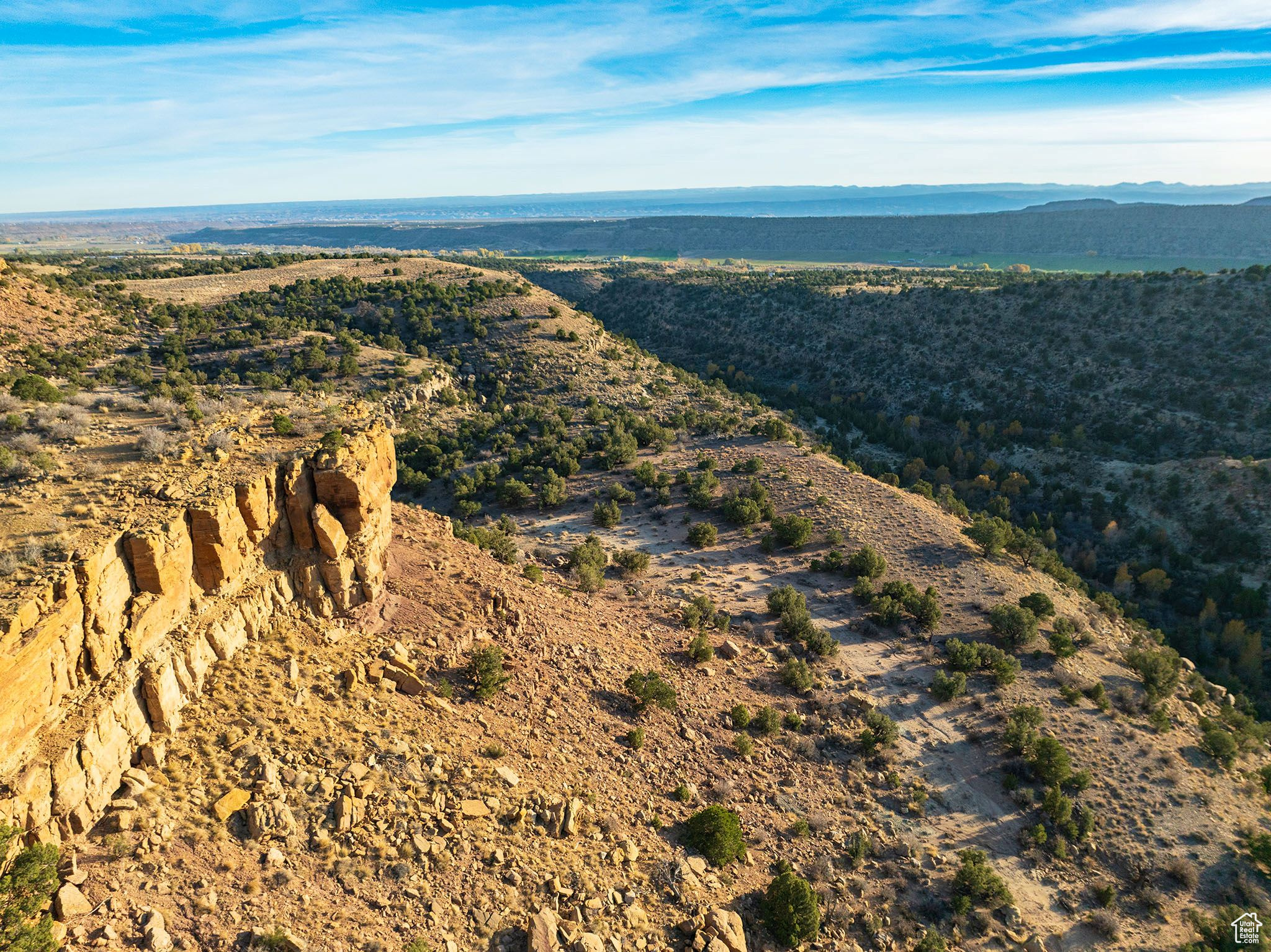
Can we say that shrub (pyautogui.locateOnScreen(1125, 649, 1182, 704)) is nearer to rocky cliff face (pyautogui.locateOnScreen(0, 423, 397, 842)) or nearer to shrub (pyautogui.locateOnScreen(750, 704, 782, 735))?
shrub (pyautogui.locateOnScreen(750, 704, 782, 735))

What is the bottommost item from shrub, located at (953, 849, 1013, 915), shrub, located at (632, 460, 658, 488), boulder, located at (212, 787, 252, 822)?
shrub, located at (953, 849, 1013, 915)

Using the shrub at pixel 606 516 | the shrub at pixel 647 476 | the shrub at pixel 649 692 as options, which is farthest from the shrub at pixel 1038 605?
the shrub at pixel 647 476

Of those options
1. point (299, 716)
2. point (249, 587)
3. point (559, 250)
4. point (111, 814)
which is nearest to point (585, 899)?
point (299, 716)

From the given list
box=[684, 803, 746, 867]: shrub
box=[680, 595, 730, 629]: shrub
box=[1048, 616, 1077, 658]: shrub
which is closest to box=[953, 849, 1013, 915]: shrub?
box=[684, 803, 746, 867]: shrub

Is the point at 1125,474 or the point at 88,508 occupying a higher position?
the point at 88,508

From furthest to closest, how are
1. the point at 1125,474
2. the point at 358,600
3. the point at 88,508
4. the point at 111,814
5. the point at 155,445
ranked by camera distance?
the point at 1125,474
the point at 358,600
the point at 155,445
the point at 88,508
the point at 111,814

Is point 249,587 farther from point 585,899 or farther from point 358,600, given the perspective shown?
point 585,899

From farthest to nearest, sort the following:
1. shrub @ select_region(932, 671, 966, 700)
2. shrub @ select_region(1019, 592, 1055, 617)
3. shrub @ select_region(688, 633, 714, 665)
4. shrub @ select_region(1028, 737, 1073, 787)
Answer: shrub @ select_region(1019, 592, 1055, 617) → shrub @ select_region(932, 671, 966, 700) → shrub @ select_region(688, 633, 714, 665) → shrub @ select_region(1028, 737, 1073, 787)
